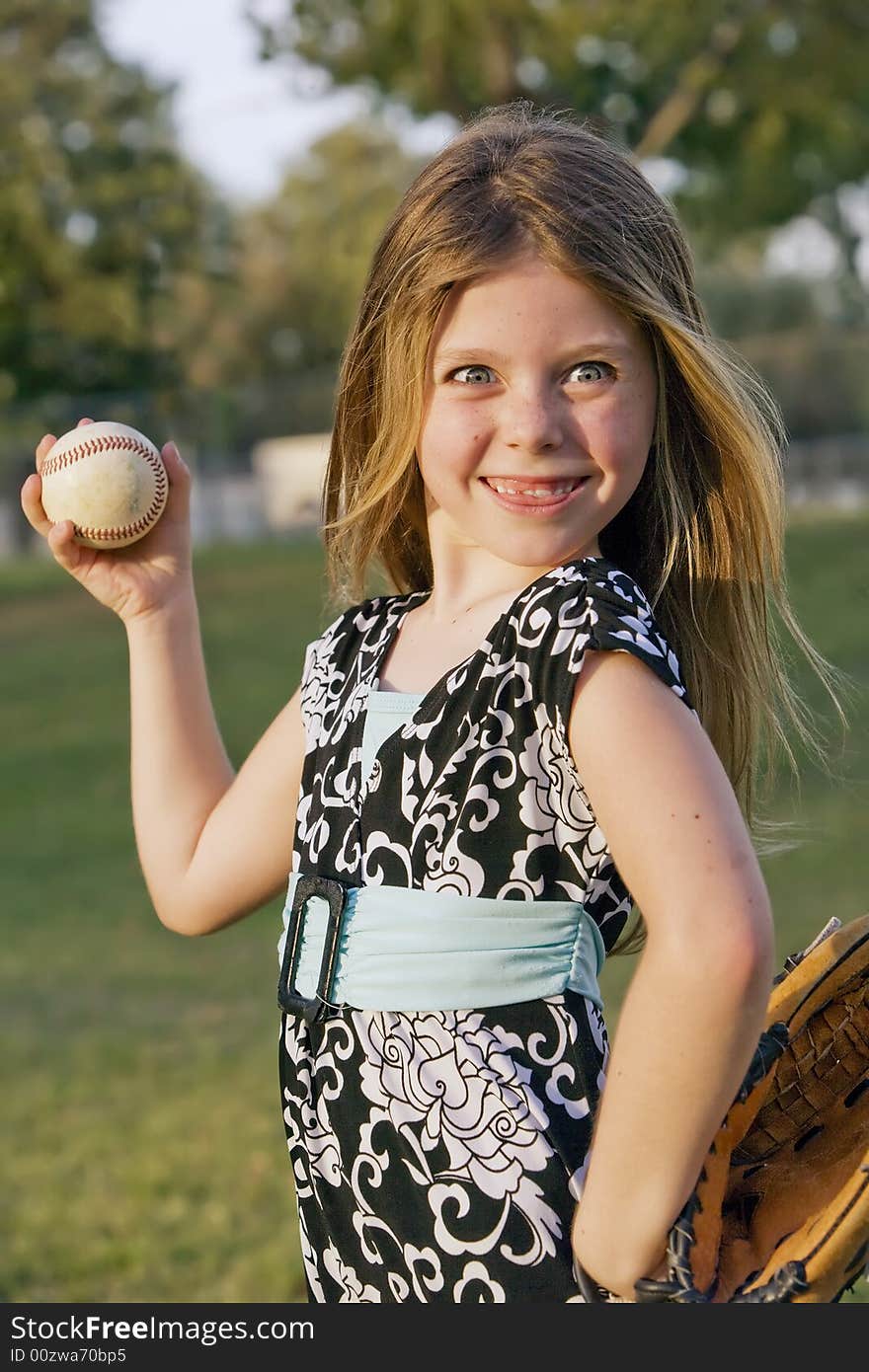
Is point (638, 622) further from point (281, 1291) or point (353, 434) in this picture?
point (281, 1291)

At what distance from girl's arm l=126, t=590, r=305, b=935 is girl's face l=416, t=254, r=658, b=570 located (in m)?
0.38

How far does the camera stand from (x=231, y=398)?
23797 millimetres

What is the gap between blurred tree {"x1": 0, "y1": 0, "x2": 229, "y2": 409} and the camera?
16359 millimetres

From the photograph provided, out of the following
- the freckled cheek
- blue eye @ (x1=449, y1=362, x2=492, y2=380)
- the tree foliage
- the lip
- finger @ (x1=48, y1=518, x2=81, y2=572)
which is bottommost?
finger @ (x1=48, y1=518, x2=81, y2=572)

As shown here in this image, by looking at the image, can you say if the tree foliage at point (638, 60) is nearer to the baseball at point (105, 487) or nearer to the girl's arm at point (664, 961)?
the baseball at point (105, 487)

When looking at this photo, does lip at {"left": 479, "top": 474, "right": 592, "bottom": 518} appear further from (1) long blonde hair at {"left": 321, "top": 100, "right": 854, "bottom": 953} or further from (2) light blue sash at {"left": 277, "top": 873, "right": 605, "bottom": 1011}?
(2) light blue sash at {"left": 277, "top": 873, "right": 605, "bottom": 1011}

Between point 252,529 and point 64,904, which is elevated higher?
point 64,904

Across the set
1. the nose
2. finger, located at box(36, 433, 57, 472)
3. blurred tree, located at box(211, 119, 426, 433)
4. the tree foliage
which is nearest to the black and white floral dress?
the nose

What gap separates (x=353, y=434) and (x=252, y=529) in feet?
73.2

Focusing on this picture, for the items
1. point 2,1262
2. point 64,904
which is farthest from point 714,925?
point 64,904

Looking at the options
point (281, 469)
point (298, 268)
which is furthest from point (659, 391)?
point (298, 268)

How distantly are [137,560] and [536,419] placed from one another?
2.23ft

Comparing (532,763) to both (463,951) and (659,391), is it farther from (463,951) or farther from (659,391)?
(659,391)

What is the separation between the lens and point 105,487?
6.69 ft
